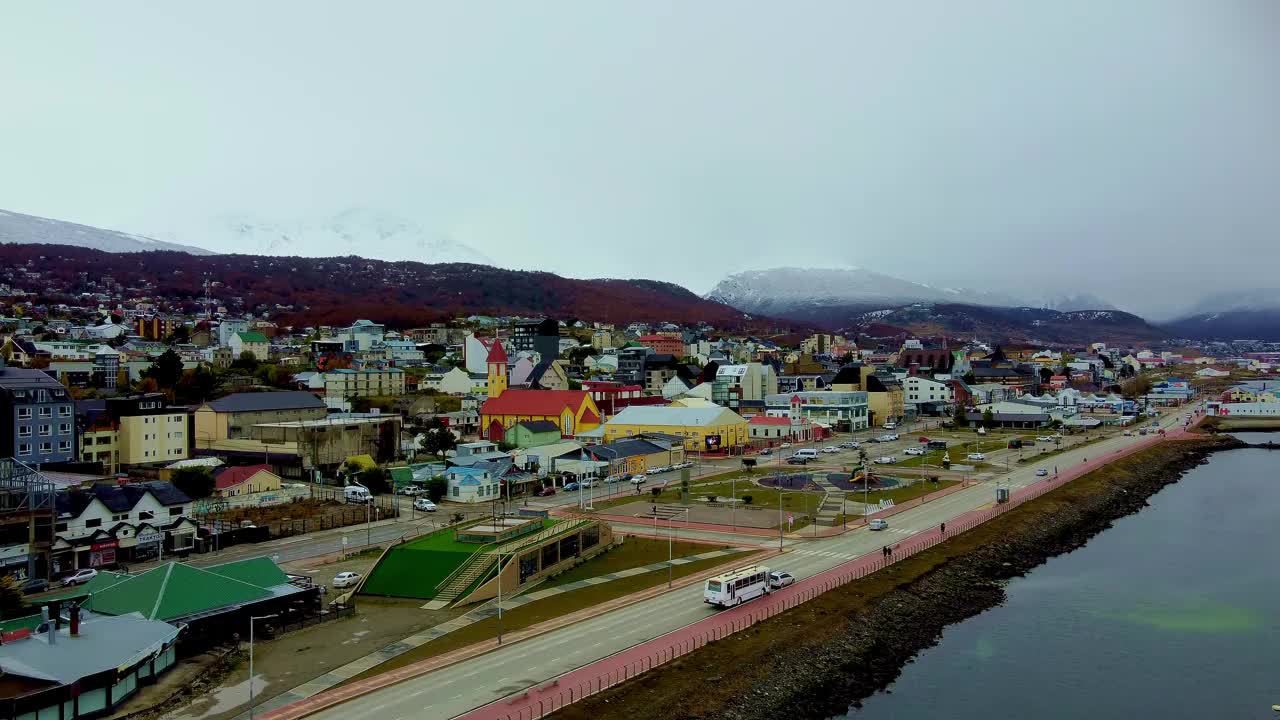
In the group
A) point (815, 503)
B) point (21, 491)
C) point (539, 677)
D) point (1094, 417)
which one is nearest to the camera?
point (539, 677)

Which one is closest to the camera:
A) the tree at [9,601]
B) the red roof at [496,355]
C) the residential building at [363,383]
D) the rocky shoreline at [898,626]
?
the rocky shoreline at [898,626]

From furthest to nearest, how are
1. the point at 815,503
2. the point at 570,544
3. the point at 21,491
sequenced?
1. the point at 815,503
2. the point at 570,544
3. the point at 21,491

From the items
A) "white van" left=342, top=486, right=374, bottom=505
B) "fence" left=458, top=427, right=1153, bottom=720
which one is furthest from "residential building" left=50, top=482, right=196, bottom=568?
"fence" left=458, top=427, right=1153, bottom=720

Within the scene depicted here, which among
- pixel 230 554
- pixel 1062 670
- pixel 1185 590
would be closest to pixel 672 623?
pixel 1062 670

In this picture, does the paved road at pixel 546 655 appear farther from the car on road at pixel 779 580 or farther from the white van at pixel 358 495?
the white van at pixel 358 495

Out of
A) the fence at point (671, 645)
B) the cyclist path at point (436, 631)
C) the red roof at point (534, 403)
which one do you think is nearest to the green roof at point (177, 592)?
the cyclist path at point (436, 631)

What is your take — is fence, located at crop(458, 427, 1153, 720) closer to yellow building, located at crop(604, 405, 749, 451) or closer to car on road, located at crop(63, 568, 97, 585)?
car on road, located at crop(63, 568, 97, 585)

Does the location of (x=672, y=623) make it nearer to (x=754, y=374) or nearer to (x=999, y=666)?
(x=999, y=666)
